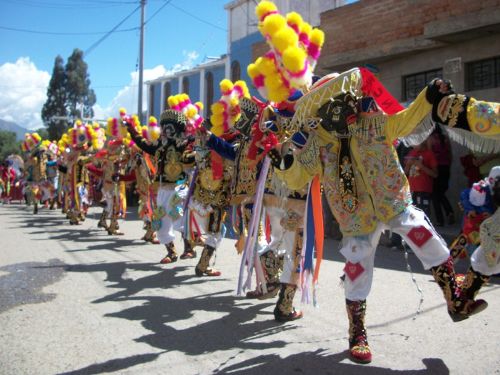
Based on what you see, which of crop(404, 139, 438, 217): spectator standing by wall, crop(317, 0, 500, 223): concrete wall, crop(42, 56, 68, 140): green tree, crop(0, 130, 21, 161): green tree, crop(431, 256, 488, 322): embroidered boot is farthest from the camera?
crop(0, 130, 21, 161): green tree

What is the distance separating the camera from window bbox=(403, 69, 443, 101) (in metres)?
10.8

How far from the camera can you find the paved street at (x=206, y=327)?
10.6 feet

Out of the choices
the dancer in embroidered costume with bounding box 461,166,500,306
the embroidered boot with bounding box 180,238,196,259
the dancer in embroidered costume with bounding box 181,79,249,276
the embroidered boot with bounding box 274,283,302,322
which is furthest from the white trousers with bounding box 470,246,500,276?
the embroidered boot with bounding box 180,238,196,259

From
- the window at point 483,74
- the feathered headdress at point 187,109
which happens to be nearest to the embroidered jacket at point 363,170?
the feathered headdress at point 187,109

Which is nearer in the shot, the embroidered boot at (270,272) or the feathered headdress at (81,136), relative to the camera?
the embroidered boot at (270,272)

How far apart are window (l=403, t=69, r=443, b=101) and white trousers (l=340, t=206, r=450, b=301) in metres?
8.42

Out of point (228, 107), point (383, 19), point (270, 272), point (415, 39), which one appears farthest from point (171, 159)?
point (383, 19)

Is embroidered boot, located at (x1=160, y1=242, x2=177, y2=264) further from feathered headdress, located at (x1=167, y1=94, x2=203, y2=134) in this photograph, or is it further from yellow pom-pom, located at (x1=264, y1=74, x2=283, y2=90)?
yellow pom-pom, located at (x1=264, y1=74, x2=283, y2=90)

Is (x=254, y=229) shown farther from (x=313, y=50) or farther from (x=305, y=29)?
(x=305, y=29)

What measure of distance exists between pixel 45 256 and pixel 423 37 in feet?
27.8

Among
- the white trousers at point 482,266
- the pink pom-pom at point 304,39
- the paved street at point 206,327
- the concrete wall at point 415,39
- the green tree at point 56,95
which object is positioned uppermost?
the green tree at point 56,95

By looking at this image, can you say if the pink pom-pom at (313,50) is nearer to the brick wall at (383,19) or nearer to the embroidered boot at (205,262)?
the embroidered boot at (205,262)

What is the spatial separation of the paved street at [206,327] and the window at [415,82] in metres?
5.61

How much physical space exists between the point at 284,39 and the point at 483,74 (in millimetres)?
7857
